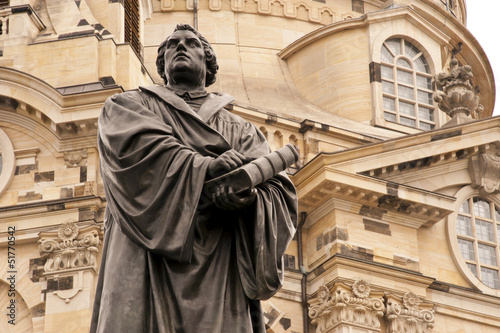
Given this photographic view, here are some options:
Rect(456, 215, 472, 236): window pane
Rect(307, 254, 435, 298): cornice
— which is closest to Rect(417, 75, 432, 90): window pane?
Rect(456, 215, 472, 236): window pane

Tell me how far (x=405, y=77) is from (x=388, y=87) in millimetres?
527

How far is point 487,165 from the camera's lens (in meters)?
24.0

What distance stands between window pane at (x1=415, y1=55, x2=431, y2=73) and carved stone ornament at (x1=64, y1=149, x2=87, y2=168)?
35.8 ft

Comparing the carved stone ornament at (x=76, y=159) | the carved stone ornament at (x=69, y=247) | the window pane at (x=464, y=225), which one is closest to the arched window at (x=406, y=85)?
the window pane at (x=464, y=225)

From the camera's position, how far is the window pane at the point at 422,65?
95.4 feet

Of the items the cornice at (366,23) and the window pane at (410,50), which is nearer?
the cornice at (366,23)

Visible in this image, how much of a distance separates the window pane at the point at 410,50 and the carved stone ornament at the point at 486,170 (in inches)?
218

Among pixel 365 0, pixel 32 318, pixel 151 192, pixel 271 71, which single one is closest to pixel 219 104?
pixel 151 192

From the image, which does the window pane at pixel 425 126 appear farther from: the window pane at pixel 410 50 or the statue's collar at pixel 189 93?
the statue's collar at pixel 189 93

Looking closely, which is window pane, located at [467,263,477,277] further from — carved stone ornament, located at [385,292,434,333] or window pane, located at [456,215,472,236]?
carved stone ornament, located at [385,292,434,333]

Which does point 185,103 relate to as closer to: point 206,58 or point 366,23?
point 206,58

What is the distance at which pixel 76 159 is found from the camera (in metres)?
20.4

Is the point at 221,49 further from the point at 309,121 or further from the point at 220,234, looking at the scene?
the point at 220,234

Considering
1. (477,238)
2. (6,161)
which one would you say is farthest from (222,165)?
(477,238)
